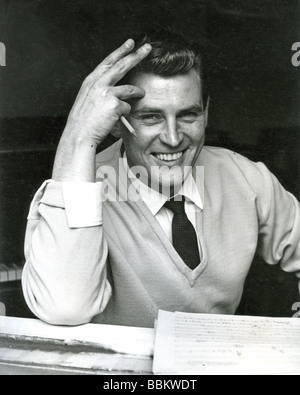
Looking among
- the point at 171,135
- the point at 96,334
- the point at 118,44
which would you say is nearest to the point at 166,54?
the point at 118,44

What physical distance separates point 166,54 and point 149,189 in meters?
0.51

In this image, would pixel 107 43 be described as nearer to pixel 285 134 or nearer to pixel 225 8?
pixel 225 8

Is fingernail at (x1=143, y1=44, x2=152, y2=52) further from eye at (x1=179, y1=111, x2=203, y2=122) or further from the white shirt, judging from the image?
the white shirt

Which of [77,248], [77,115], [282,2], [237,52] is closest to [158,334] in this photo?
[77,248]

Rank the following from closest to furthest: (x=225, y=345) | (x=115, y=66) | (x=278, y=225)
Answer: (x=225, y=345)
(x=115, y=66)
(x=278, y=225)

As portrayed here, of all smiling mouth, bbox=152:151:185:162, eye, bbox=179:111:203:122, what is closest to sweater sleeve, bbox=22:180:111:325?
smiling mouth, bbox=152:151:185:162

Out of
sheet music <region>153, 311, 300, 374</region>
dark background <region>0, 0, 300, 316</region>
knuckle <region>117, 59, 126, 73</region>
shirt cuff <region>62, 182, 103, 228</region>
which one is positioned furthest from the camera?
dark background <region>0, 0, 300, 316</region>

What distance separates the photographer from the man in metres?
1.87

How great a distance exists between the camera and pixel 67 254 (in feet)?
6.09

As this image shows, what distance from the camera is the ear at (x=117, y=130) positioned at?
2.09 m

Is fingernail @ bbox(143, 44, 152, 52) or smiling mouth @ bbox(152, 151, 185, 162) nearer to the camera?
fingernail @ bbox(143, 44, 152, 52)

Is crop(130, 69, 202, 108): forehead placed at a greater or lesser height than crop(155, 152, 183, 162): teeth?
greater

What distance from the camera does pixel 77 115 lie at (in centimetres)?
196

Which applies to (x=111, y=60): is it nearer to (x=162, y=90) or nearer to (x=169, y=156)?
(x=162, y=90)
